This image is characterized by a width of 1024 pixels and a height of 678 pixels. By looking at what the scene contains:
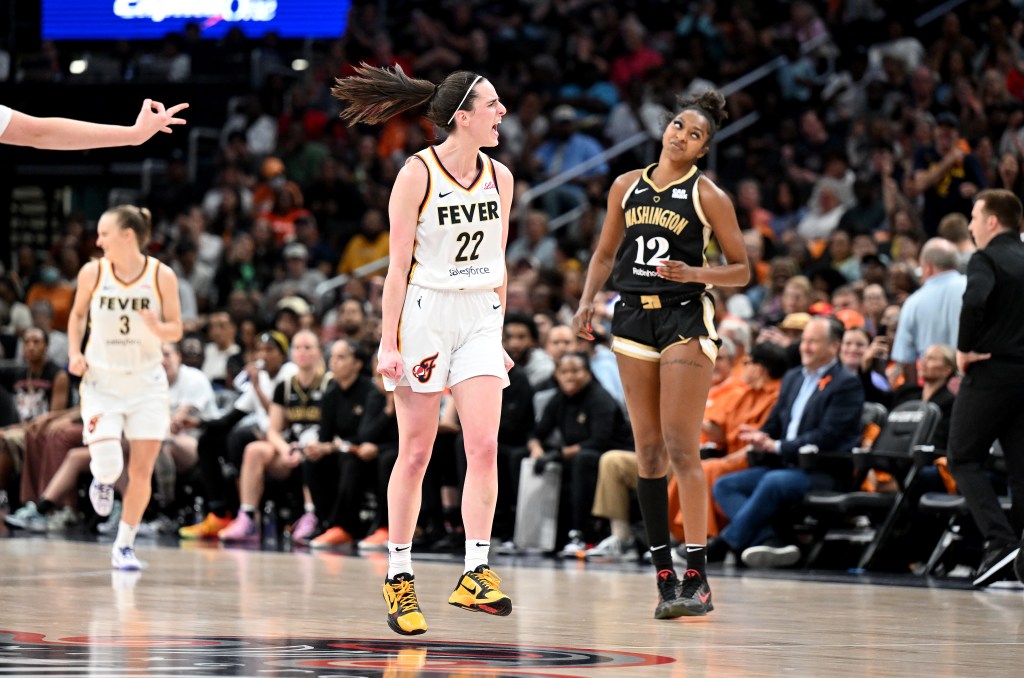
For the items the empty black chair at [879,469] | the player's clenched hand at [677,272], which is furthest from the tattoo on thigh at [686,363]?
the empty black chair at [879,469]

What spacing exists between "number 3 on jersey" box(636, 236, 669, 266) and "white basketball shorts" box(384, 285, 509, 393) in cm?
109

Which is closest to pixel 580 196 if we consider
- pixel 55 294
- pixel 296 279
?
pixel 296 279

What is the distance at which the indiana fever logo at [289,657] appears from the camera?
439 cm

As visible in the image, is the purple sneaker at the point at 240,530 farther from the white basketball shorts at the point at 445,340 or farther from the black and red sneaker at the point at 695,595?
the white basketball shorts at the point at 445,340

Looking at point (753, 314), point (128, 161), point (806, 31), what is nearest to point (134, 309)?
point (753, 314)

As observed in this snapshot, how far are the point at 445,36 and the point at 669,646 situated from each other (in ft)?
48.2

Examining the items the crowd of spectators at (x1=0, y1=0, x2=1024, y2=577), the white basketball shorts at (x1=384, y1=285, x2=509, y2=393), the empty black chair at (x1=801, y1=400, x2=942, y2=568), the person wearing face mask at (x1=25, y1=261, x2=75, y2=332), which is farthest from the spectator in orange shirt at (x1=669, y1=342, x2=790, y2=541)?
the person wearing face mask at (x1=25, y1=261, x2=75, y2=332)

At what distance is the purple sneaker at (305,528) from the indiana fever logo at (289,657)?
6.68m

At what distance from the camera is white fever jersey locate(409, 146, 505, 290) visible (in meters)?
5.72

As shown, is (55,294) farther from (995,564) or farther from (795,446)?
Result: (995,564)

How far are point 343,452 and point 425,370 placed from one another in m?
6.33

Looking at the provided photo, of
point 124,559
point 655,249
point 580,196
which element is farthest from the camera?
point 580,196

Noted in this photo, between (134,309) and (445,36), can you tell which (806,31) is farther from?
(134,309)

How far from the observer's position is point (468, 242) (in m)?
5.75
